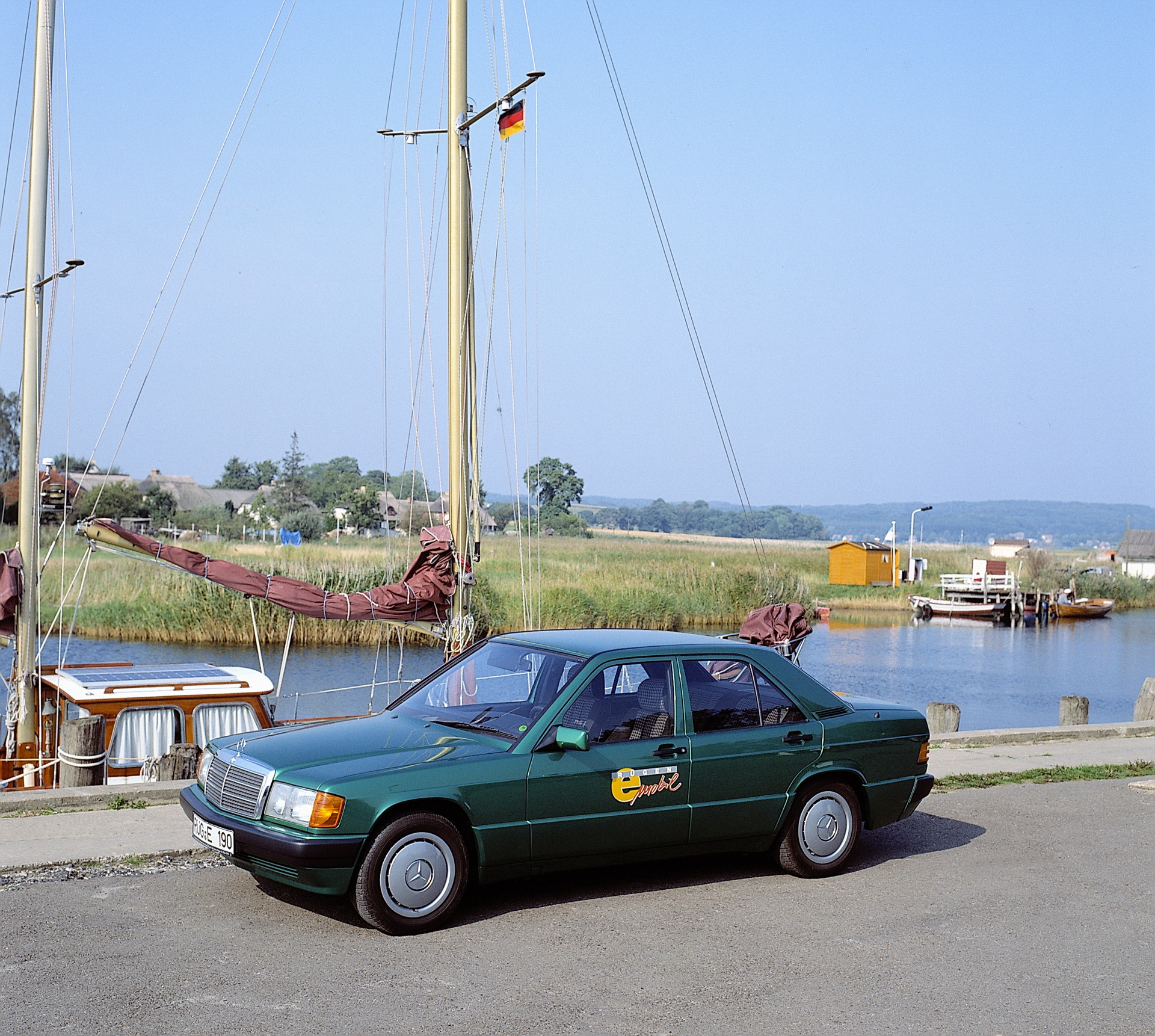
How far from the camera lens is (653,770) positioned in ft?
22.8

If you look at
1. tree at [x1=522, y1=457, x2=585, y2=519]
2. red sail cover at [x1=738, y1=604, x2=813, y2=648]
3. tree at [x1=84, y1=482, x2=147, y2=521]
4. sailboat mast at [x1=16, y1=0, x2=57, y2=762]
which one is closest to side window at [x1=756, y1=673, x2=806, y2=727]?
red sail cover at [x1=738, y1=604, x2=813, y2=648]

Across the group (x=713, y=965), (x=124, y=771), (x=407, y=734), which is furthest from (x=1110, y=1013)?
(x=124, y=771)

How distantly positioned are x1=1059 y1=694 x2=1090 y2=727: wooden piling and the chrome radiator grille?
10.9 m

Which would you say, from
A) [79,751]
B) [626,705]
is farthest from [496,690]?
[79,751]

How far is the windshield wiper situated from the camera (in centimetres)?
677

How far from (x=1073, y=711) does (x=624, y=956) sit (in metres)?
10.3

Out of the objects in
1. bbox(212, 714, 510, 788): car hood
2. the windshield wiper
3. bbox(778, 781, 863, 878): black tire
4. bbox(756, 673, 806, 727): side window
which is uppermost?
bbox(756, 673, 806, 727): side window

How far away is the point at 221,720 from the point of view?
12633 mm

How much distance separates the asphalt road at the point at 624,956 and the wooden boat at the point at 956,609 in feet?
199

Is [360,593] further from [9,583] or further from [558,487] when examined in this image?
[558,487]

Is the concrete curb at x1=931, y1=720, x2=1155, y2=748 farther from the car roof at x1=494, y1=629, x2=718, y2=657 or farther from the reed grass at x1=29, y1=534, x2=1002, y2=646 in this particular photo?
the car roof at x1=494, y1=629, x2=718, y2=657

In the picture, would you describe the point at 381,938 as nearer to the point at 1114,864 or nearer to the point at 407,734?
the point at 407,734

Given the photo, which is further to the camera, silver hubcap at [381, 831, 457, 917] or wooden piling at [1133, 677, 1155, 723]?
wooden piling at [1133, 677, 1155, 723]

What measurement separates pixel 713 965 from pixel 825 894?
1609mm
